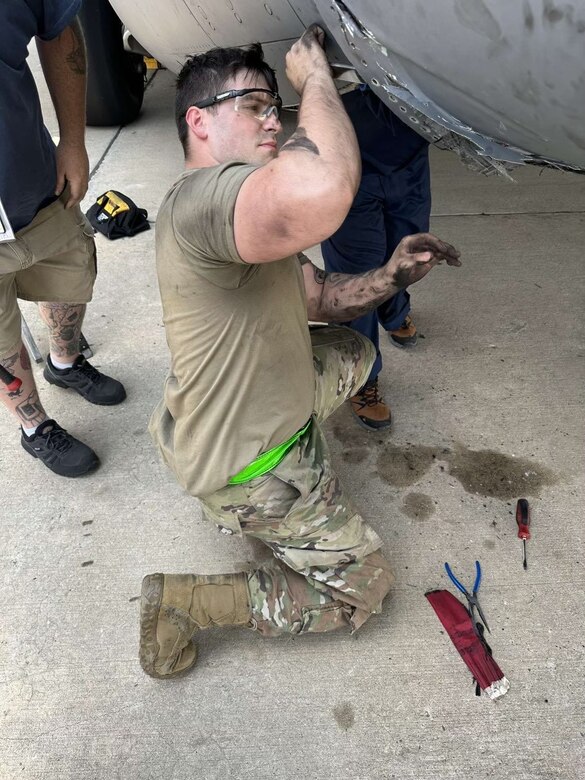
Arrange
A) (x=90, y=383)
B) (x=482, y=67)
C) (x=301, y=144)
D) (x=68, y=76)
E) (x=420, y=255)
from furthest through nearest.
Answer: (x=90, y=383) → (x=68, y=76) → (x=420, y=255) → (x=301, y=144) → (x=482, y=67)

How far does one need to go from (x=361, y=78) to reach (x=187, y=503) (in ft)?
4.02

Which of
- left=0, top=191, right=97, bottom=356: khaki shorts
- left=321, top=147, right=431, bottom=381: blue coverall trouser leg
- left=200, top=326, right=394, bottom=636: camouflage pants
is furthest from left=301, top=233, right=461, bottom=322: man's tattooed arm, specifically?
left=0, top=191, right=97, bottom=356: khaki shorts

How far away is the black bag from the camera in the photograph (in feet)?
10.1

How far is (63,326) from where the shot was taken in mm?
2127

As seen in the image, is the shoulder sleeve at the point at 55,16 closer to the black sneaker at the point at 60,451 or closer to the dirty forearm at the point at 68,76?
the dirty forearm at the point at 68,76

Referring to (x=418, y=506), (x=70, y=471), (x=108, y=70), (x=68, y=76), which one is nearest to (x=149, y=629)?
(x=70, y=471)

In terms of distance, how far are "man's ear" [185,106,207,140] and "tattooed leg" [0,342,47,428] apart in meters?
0.99

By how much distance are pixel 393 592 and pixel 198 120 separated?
3.91 feet

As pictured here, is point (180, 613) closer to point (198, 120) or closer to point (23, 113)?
point (198, 120)

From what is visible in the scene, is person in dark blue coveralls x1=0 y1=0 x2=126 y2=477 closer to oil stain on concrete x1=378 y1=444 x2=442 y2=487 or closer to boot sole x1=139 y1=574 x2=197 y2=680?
boot sole x1=139 y1=574 x2=197 y2=680

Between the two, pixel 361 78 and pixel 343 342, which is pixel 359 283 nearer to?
pixel 343 342

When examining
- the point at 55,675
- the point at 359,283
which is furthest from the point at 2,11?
the point at 55,675

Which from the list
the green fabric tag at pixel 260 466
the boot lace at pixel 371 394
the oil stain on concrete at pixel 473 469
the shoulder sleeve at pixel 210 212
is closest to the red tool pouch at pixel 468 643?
the oil stain on concrete at pixel 473 469

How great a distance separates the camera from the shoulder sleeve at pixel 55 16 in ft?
4.95
